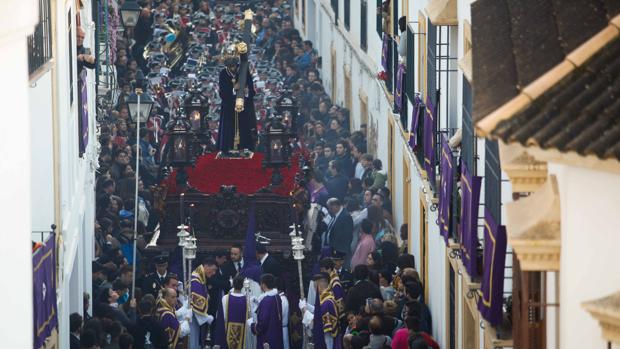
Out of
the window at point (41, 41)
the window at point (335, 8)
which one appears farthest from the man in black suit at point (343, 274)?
the window at point (335, 8)

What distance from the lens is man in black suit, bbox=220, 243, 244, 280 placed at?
23.2 metres

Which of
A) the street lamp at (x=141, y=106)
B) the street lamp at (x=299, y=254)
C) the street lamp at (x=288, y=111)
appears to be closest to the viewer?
the street lamp at (x=299, y=254)

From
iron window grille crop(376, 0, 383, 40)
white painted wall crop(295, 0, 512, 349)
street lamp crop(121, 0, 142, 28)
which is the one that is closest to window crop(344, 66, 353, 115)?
white painted wall crop(295, 0, 512, 349)

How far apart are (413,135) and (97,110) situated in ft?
35.8

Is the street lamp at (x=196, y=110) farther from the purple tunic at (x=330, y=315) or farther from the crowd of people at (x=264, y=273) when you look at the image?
the purple tunic at (x=330, y=315)

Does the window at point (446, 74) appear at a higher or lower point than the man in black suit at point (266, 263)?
higher

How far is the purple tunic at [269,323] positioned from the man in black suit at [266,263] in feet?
4.85

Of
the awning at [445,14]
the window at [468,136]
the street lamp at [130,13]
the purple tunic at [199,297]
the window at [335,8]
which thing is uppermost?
the window at [335,8]

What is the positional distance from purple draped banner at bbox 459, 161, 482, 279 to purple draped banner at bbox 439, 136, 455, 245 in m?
1.42

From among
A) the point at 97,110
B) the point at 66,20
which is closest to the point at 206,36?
the point at 97,110

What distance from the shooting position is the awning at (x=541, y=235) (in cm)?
1021

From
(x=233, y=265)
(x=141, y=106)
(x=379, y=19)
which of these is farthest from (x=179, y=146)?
(x=233, y=265)

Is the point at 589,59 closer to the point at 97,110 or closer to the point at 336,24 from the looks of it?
the point at 97,110

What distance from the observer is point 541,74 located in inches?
404
